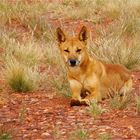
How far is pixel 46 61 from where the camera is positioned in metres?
11.1

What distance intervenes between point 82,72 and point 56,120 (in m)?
1.20

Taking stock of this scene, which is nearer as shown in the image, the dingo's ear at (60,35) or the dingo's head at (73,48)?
the dingo's head at (73,48)

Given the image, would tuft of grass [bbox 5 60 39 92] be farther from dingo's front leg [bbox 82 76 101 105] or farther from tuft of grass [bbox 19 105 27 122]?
tuft of grass [bbox 19 105 27 122]

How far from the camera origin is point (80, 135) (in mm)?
A: 5891

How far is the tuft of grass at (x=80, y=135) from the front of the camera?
5.85m

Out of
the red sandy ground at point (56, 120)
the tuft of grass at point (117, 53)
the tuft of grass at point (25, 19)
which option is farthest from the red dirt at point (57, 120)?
the tuft of grass at point (25, 19)

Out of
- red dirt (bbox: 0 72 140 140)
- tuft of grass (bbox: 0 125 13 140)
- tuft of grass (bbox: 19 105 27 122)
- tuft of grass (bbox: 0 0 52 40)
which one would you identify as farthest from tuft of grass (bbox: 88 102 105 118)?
tuft of grass (bbox: 0 0 52 40)

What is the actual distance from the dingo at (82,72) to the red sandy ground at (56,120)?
20 cm

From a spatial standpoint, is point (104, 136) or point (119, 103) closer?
point (104, 136)

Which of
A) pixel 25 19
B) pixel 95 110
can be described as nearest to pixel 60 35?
pixel 95 110

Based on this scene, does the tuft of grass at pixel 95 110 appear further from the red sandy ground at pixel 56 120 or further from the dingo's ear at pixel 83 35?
the dingo's ear at pixel 83 35

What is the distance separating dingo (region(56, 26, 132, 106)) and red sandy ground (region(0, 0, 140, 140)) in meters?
0.20

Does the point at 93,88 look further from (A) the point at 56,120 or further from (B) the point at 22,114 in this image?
(B) the point at 22,114

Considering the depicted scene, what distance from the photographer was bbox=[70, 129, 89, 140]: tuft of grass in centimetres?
585
